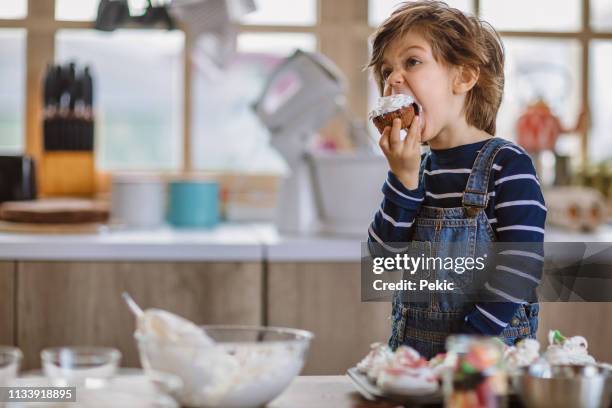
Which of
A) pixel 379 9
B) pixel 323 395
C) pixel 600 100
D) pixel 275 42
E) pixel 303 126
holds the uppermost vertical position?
pixel 379 9

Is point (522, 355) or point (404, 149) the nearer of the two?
point (522, 355)

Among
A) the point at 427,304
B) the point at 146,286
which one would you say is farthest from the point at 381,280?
the point at 146,286

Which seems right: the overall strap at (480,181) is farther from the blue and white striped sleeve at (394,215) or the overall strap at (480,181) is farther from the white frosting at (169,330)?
the white frosting at (169,330)

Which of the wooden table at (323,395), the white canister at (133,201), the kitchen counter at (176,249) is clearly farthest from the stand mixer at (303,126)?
the wooden table at (323,395)

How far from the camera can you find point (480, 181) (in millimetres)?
1129

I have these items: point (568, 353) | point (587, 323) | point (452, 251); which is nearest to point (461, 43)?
point (452, 251)

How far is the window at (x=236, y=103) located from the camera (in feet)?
8.48

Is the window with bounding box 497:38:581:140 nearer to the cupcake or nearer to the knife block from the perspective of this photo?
the knife block

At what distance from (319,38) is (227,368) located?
1906 mm

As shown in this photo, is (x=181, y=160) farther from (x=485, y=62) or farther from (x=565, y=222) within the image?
(x=485, y=62)

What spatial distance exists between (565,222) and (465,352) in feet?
5.32

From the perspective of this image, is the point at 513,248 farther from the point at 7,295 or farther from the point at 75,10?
the point at 75,10

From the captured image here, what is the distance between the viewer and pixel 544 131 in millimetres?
2438

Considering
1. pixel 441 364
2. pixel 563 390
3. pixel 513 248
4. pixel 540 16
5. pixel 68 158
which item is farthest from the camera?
pixel 540 16
